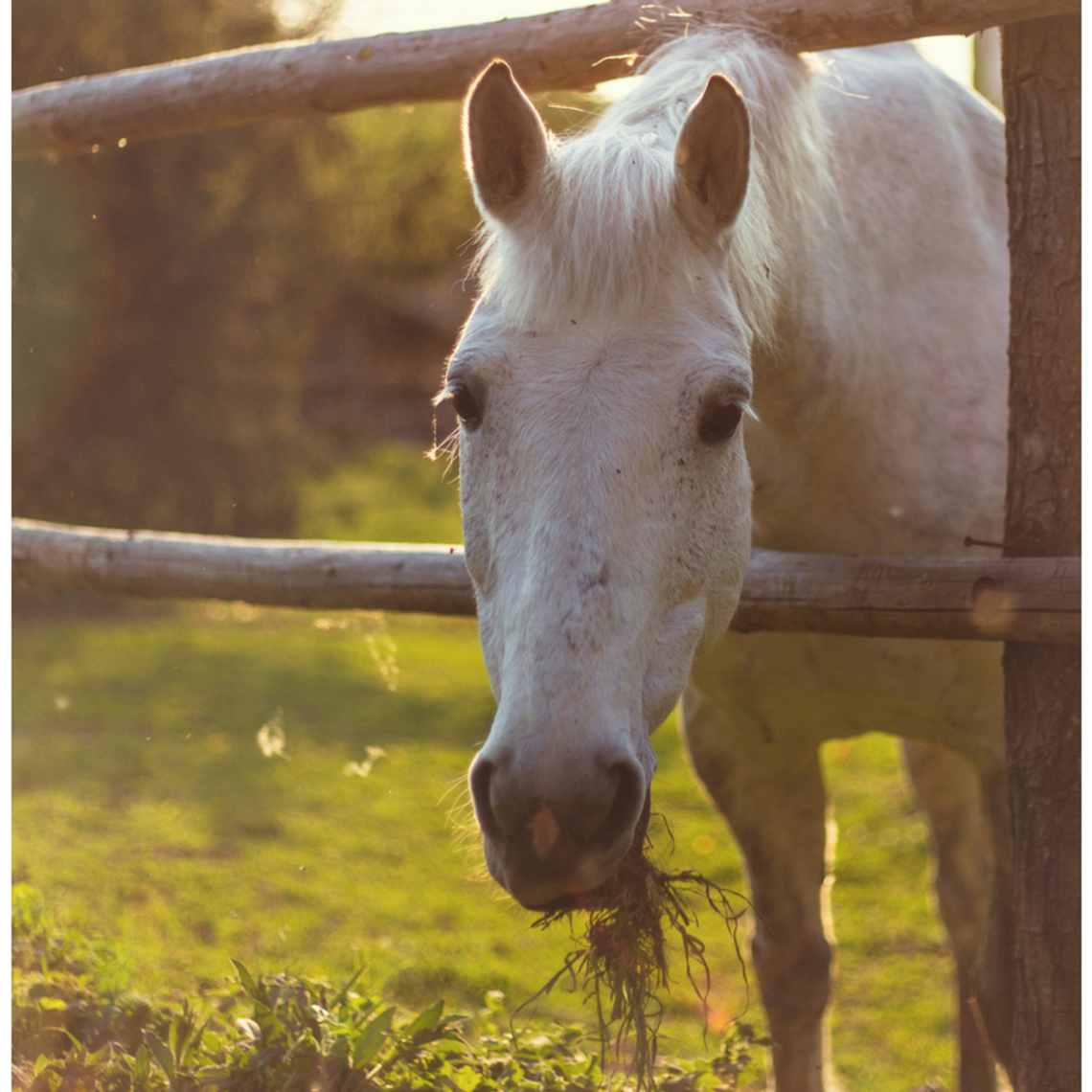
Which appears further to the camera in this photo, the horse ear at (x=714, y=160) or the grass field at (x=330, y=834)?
the grass field at (x=330, y=834)

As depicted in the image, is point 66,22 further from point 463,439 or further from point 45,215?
point 463,439

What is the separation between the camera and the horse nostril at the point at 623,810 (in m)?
1.27

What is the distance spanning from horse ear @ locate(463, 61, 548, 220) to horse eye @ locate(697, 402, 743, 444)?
0.42 meters

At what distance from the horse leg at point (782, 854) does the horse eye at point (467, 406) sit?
130cm

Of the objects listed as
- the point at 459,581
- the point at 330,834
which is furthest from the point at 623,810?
the point at 330,834

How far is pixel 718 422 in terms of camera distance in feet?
4.91

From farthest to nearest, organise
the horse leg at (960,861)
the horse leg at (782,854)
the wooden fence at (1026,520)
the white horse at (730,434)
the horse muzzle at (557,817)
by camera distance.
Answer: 1. the horse leg at (960,861)
2. the horse leg at (782,854)
3. the wooden fence at (1026,520)
4. the white horse at (730,434)
5. the horse muzzle at (557,817)

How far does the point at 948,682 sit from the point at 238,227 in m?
8.31

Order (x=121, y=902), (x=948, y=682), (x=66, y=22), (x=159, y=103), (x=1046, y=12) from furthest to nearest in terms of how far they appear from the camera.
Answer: (x=66, y=22)
(x=121, y=902)
(x=159, y=103)
(x=948, y=682)
(x=1046, y=12)

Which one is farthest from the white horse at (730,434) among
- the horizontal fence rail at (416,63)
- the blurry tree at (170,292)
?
the blurry tree at (170,292)

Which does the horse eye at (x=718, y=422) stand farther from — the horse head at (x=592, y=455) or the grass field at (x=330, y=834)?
the grass field at (x=330, y=834)

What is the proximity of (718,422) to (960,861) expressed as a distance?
2345 mm

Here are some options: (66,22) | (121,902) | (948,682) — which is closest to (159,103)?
(948,682)

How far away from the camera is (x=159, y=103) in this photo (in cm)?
262
